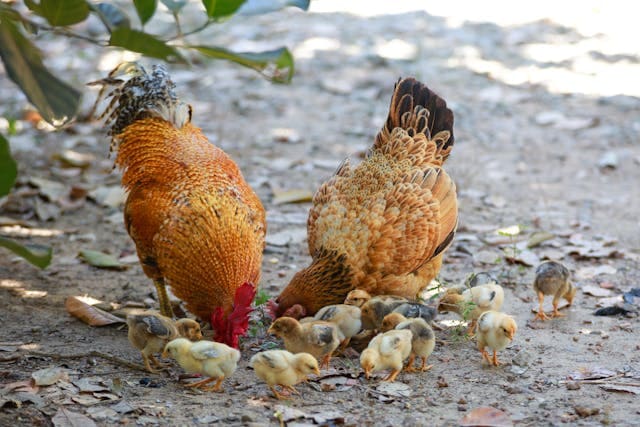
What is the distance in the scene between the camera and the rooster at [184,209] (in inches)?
175

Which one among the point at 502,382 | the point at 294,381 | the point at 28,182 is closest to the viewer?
the point at 294,381

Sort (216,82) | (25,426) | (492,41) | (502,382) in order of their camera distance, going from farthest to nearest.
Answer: (492,41) → (216,82) → (502,382) → (25,426)

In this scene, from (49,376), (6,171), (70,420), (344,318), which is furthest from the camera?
(344,318)

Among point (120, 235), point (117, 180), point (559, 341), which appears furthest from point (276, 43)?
point (559, 341)

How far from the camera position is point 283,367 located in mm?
3883

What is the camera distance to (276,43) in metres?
11.2

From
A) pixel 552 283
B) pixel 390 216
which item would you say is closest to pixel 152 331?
pixel 390 216

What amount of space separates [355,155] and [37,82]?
6004mm

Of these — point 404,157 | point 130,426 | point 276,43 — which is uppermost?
point 276,43

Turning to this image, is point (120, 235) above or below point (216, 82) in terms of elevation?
below

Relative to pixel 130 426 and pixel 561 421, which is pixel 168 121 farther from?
pixel 561 421

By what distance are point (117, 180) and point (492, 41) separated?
630 centimetres

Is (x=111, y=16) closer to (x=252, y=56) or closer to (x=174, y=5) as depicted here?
(x=174, y=5)

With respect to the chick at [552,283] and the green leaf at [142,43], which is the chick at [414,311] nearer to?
the chick at [552,283]
